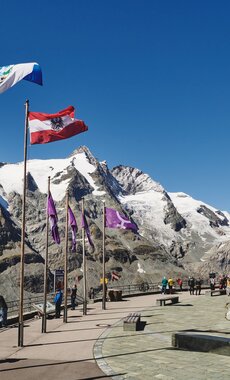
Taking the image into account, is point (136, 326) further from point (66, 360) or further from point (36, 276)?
point (36, 276)

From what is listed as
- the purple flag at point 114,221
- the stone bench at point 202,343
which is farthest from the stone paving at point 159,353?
the purple flag at point 114,221

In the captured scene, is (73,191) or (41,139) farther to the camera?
(73,191)

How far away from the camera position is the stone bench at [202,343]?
13.5m

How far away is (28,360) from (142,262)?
125 m

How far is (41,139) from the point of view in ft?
57.2

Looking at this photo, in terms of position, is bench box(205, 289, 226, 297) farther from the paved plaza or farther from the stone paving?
the stone paving

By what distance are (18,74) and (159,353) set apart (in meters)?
11.4

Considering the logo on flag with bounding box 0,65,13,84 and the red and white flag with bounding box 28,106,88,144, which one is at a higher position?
the logo on flag with bounding box 0,65,13,84

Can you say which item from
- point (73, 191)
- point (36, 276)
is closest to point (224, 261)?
point (73, 191)

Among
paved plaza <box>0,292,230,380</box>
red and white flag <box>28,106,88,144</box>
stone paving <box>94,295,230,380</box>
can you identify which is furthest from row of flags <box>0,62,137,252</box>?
stone paving <box>94,295,230,380</box>

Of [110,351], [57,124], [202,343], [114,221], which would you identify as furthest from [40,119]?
[114,221]

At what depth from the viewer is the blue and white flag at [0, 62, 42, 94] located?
15.7m

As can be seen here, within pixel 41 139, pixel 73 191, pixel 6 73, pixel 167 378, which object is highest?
pixel 73 191

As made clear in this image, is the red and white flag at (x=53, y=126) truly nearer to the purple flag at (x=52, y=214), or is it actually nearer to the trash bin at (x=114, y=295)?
the purple flag at (x=52, y=214)
